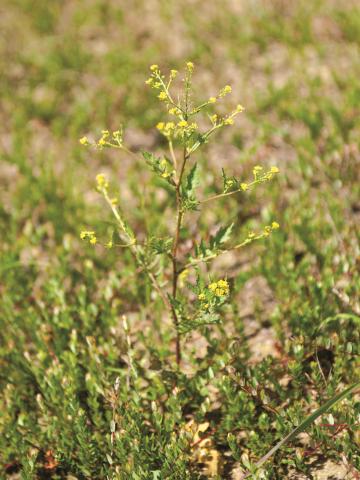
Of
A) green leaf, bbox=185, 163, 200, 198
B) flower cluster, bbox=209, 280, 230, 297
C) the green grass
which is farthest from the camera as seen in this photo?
the green grass

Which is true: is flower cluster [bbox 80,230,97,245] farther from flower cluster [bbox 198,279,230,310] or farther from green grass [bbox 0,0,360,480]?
green grass [bbox 0,0,360,480]

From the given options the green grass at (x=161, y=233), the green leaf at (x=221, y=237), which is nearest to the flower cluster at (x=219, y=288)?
the green leaf at (x=221, y=237)

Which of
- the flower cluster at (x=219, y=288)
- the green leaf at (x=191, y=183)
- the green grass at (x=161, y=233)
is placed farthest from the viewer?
the green grass at (x=161, y=233)

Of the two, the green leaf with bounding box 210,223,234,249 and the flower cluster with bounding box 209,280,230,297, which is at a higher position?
the green leaf with bounding box 210,223,234,249

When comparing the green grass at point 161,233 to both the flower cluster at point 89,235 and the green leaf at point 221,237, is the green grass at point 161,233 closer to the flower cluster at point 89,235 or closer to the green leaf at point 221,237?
the green leaf at point 221,237

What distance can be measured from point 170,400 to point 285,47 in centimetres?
453

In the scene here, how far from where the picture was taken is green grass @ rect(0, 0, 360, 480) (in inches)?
116

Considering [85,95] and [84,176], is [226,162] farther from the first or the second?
[85,95]

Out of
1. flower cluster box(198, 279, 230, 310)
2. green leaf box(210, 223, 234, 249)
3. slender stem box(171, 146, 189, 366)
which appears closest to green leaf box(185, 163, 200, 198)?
slender stem box(171, 146, 189, 366)

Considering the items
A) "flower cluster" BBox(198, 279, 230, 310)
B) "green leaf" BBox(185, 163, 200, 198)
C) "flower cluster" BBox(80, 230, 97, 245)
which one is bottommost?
"flower cluster" BBox(198, 279, 230, 310)

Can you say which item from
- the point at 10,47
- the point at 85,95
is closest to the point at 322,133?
the point at 85,95

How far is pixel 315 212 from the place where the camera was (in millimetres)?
4066

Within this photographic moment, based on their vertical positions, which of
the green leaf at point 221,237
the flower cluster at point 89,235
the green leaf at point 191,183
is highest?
the green leaf at point 191,183

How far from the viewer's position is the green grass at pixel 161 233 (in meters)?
2.94
